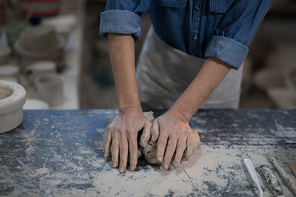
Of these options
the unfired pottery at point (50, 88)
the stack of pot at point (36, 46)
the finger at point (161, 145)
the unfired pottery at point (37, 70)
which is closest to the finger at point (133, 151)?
the finger at point (161, 145)

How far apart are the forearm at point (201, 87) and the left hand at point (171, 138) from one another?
0.20ft

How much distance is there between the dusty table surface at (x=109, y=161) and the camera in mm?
1077

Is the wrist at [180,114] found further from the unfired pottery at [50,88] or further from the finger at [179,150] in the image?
the unfired pottery at [50,88]

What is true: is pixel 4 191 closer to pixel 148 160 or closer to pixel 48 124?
pixel 48 124

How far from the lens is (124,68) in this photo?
1.36 metres

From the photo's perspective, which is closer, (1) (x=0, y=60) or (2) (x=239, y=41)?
(2) (x=239, y=41)

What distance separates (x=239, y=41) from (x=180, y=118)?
0.48m

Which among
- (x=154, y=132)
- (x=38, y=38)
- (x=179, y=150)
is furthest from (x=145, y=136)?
(x=38, y=38)

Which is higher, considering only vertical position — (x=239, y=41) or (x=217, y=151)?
(x=239, y=41)

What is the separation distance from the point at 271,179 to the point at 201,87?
524mm

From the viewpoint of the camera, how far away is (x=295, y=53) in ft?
15.6

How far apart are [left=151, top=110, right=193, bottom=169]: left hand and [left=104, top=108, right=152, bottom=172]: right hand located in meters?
0.05

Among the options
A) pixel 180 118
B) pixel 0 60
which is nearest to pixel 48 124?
pixel 180 118

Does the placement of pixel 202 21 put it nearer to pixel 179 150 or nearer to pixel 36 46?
pixel 179 150
